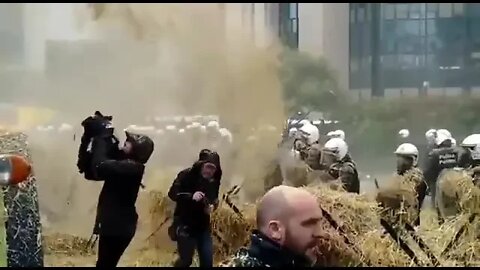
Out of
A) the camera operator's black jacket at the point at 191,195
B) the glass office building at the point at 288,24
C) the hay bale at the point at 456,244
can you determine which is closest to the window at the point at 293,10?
the glass office building at the point at 288,24

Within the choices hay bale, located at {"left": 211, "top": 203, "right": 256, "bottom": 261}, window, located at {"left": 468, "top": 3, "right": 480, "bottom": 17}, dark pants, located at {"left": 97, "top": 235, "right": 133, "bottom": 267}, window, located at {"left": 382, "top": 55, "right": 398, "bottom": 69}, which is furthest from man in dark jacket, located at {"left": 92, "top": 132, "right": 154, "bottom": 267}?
window, located at {"left": 468, "top": 3, "right": 480, "bottom": 17}

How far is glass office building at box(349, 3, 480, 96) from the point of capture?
9.34 ft

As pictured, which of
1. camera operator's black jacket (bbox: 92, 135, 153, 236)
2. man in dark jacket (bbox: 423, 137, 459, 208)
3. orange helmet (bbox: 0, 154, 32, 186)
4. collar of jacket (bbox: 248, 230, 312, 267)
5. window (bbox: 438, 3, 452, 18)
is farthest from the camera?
man in dark jacket (bbox: 423, 137, 459, 208)

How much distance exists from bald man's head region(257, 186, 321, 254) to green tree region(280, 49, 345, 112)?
2.60 feet

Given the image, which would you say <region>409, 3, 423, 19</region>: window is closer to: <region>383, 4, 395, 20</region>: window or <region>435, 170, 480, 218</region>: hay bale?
<region>383, 4, 395, 20</region>: window

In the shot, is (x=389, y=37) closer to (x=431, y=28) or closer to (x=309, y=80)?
(x=431, y=28)

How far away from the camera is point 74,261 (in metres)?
2.79

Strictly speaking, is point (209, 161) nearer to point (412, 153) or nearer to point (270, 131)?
point (270, 131)

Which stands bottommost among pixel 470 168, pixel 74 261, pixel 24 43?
pixel 74 261

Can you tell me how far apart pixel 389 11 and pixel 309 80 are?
1.26 feet

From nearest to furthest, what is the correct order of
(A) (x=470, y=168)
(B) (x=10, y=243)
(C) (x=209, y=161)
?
(B) (x=10, y=243) < (C) (x=209, y=161) < (A) (x=470, y=168)

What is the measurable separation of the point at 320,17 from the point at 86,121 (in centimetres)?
91

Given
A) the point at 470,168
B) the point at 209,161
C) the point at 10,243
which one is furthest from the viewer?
the point at 470,168

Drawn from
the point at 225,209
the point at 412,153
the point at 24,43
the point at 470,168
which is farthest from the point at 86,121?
the point at 470,168
